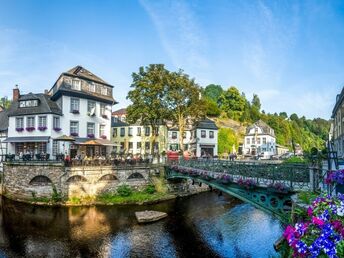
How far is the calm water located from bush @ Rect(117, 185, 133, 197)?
3.00 metres

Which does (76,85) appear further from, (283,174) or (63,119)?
(283,174)

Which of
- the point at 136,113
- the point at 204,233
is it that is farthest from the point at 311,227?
the point at 136,113

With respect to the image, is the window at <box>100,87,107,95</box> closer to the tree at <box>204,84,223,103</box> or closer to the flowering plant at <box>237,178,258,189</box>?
the flowering plant at <box>237,178,258,189</box>

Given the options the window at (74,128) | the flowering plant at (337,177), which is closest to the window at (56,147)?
the window at (74,128)

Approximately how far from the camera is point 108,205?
28.5m

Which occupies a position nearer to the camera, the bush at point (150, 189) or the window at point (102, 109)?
the bush at point (150, 189)

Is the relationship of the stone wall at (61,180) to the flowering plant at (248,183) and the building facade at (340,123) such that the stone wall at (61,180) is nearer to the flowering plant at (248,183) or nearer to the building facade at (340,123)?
the flowering plant at (248,183)

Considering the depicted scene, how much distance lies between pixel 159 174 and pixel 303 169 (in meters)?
22.4

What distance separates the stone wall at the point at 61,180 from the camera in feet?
97.1

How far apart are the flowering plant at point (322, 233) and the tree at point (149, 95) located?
30.9 m

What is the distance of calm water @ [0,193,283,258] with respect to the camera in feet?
55.6

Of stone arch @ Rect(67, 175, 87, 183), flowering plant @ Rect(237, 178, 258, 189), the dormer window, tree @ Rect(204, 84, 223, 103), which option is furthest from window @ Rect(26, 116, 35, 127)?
tree @ Rect(204, 84, 223, 103)

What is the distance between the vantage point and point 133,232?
2025 cm

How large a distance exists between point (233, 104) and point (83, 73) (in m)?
47.6
